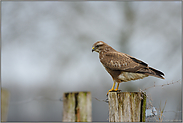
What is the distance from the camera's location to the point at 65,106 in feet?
9.78

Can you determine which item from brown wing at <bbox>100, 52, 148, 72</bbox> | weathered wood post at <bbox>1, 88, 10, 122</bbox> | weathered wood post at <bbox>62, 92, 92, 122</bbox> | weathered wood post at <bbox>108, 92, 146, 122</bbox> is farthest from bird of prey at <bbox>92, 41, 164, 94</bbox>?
weathered wood post at <bbox>1, 88, 10, 122</bbox>

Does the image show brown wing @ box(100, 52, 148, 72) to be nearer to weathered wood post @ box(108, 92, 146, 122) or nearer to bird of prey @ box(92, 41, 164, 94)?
bird of prey @ box(92, 41, 164, 94)

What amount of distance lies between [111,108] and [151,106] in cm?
81

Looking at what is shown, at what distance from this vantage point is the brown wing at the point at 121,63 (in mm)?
3586

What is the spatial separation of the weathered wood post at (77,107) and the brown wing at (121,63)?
95 centimetres

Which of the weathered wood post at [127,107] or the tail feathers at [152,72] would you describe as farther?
the tail feathers at [152,72]

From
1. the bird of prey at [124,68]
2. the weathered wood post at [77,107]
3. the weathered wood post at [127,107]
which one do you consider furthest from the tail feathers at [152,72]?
the weathered wood post at [77,107]

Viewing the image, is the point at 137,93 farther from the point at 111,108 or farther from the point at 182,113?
the point at 182,113

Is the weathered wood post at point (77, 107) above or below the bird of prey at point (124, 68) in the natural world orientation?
below

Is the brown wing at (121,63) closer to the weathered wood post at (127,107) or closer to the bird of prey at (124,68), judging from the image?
the bird of prey at (124,68)

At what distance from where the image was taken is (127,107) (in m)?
2.85

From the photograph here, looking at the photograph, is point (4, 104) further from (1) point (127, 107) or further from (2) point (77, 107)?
(1) point (127, 107)

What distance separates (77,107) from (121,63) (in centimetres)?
128

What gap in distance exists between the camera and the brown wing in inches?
141
